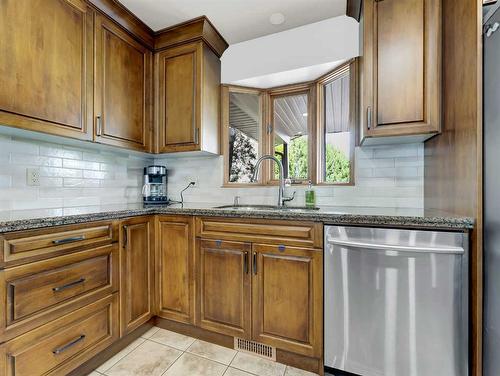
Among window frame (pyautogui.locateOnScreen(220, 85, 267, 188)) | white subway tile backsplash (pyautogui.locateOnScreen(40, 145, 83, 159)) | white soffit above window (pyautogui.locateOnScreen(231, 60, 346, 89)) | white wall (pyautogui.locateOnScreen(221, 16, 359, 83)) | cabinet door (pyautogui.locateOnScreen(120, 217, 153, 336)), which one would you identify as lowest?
cabinet door (pyautogui.locateOnScreen(120, 217, 153, 336))

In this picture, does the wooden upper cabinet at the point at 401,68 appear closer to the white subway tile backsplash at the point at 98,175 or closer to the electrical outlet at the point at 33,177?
the white subway tile backsplash at the point at 98,175

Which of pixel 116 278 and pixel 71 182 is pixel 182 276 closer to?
pixel 116 278

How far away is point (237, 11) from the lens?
76.6 inches

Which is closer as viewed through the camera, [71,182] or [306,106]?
[71,182]

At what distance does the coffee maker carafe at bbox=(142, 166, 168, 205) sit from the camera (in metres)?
2.34

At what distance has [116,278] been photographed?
63.6 inches

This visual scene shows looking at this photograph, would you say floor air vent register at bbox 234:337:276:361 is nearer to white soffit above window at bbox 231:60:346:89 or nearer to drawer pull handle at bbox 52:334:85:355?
drawer pull handle at bbox 52:334:85:355

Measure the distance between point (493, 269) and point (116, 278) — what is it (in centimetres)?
199

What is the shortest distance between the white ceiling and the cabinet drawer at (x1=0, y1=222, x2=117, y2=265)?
5.41ft

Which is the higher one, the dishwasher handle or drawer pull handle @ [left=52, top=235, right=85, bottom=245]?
drawer pull handle @ [left=52, top=235, right=85, bottom=245]

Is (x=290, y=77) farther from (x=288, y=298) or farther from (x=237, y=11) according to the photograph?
(x=288, y=298)

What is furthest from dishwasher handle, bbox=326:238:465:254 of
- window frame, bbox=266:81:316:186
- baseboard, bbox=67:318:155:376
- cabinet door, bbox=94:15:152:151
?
cabinet door, bbox=94:15:152:151

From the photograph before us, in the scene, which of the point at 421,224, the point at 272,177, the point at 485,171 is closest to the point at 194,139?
the point at 272,177

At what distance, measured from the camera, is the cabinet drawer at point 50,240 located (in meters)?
1.11
